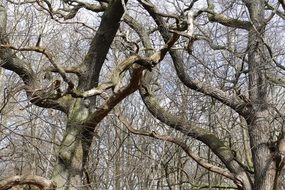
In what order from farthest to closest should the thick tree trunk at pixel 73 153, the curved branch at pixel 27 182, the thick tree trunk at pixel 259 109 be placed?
the thick tree trunk at pixel 259 109 → the thick tree trunk at pixel 73 153 → the curved branch at pixel 27 182

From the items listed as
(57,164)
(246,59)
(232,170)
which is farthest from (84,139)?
(246,59)

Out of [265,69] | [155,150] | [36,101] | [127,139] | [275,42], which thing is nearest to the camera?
[36,101]

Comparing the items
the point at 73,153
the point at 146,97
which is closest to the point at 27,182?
the point at 73,153

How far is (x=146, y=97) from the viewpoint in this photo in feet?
32.9

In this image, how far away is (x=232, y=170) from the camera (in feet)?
31.3

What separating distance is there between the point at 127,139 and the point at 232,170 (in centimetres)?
313

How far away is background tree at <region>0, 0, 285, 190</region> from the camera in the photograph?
23.8 feet

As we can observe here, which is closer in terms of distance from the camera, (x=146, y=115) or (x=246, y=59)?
(x=246, y=59)

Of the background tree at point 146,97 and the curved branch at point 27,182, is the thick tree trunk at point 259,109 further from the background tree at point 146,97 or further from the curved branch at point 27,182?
the curved branch at point 27,182

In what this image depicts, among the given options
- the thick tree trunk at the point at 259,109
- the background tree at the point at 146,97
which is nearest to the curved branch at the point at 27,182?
the background tree at the point at 146,97

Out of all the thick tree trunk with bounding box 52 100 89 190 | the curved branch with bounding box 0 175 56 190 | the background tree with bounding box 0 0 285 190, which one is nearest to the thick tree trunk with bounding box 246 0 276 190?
the background tree with bounding box 0 0 285 190

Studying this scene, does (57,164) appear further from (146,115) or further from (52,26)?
(146,115)

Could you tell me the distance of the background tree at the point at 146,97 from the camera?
7.25 meters

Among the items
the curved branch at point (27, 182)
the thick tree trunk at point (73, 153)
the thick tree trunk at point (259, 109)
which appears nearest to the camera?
the curved branch at point (27, 182)
